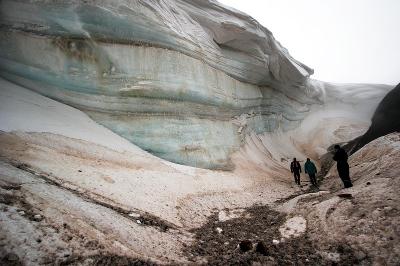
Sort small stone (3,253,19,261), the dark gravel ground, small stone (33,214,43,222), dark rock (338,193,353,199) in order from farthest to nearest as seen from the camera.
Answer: dark rock (338,193,353,199), the dark gravel ground, small stone (33,214,43,222), small stone (3,253,19,261)

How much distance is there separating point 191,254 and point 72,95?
9.06 m

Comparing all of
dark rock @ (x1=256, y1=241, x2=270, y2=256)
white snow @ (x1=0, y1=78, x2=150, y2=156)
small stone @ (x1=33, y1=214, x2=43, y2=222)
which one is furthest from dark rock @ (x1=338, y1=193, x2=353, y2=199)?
white snow @ (x1=0, y1=78, x2=150, y2=156)

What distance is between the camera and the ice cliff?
1166cm

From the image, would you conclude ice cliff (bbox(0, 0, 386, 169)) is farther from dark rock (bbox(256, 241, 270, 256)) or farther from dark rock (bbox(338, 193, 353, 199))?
dark rock (bbox(256, 241, 270, 256))

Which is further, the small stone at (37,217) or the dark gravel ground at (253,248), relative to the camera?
the dark gravel ground at (253,248)

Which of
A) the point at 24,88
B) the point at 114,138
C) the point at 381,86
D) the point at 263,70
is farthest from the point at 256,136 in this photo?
the point at 381,86

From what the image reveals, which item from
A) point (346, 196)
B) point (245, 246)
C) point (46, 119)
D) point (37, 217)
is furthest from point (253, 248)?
point (46, 119)

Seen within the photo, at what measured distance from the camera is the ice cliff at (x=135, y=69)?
38.2 ft

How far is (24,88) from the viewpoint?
11.5 m

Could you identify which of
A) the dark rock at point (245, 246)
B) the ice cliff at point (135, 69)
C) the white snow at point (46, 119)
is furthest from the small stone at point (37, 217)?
the ice cliff at point (135, 69)

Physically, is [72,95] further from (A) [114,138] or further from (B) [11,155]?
(B) [11,155]

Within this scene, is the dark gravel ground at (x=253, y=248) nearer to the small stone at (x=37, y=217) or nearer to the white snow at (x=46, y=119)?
the small stone at (x=37, y=217)

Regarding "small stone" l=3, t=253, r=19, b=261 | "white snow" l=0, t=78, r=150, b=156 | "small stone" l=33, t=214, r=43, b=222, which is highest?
"white snow" l=0, t=78, r=150, b=156

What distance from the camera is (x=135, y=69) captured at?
1269 cm
